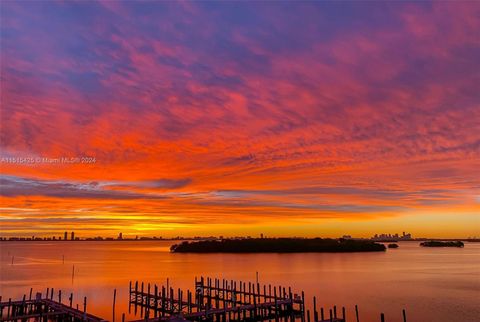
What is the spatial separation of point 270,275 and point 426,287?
27476 mm

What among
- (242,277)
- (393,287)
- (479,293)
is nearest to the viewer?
(479,293)

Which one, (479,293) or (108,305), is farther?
(479,293)

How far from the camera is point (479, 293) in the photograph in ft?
178

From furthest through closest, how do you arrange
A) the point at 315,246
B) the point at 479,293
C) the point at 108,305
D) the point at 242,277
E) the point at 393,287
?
the point at 315,246 < the point at 242,277 < the point at 393,287 < the point at 479,293 < the point at 108,305

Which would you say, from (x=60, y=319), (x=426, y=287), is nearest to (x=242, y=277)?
(x=426, y=287)

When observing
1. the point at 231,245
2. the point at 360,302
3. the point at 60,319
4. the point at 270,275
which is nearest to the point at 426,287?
the point at 360,302

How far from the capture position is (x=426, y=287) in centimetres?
5972

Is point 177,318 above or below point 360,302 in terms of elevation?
above

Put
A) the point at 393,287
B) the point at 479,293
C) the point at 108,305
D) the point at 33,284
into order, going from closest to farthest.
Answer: the point at 108,305, the point at 479,293, the point at 393,287, the point at 33,284

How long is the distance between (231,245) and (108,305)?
118391 mm

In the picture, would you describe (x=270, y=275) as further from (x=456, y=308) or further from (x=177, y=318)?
(x=177, y=318)

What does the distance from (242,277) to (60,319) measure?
4225 centimetres

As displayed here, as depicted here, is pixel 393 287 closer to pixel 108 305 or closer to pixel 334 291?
pixel 334 291

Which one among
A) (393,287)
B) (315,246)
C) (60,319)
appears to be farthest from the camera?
(315,246)
